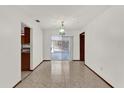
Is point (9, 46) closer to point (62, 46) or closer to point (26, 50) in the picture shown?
point (26, 50)

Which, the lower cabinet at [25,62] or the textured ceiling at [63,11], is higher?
the textured ceiling at [63,11]

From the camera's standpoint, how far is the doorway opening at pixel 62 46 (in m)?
12.3

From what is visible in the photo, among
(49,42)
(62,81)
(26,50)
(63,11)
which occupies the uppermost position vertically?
(63,11)

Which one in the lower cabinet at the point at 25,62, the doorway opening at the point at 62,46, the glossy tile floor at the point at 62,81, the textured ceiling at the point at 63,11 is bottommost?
the glossy tile floor at the point at 62,81

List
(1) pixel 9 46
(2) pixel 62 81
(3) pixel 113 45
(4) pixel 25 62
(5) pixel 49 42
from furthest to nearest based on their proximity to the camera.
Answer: (5) pixel 49 42
(4) pixel 25 62
(2) pixel 62 81
(3) pixel 113 45
(1) pixel 9 46

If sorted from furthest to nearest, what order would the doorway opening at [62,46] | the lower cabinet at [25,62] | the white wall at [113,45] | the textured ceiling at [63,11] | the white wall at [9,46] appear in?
the doorway opening at [62,46] → the lower cabinet at [25,62] → the textured ceiling at [63,11] → the white wall at [113,45] → the white wall at [9,46]

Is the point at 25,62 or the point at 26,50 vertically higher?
the point at 26,50

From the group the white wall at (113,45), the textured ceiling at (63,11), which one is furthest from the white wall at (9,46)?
the white wall at (113,45)

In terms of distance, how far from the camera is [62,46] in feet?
41.1

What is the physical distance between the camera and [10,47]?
417cm

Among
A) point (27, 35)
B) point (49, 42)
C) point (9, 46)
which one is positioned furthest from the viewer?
point (49, 42)

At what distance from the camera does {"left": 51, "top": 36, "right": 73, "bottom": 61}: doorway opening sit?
12336mm

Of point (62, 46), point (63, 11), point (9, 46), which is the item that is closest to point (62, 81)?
point (9, 46)

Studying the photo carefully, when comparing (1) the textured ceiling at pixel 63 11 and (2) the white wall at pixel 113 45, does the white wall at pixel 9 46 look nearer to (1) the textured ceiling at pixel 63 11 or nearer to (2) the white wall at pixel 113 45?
(1) the textured ceiling at pixel 63 11
